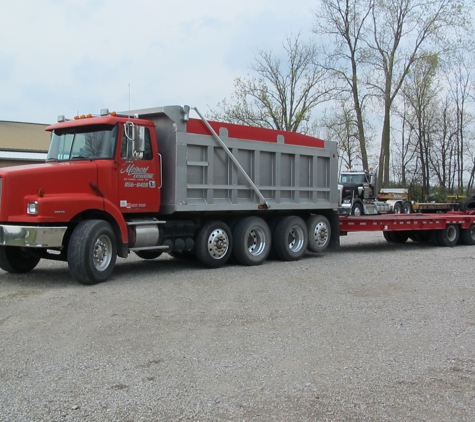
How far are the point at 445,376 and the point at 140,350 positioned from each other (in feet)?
9.52

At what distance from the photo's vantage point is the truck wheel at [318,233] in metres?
13.8

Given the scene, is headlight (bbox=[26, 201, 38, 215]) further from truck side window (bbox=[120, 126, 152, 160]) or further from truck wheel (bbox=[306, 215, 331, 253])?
truck wheel (bbox=[306, 215, 331, 253])

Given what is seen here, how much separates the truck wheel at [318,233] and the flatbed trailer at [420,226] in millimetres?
807

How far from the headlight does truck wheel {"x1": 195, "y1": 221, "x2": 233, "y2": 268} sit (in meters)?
3.47

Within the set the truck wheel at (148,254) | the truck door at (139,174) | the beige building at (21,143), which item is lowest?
the truck wheel at (148,254)

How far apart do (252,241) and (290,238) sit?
1196 millimetres

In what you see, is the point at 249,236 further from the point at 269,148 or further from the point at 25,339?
the point at 25,339

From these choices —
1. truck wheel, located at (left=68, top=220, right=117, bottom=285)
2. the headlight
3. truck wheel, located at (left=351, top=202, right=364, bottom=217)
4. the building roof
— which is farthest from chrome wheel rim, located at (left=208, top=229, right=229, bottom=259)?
the building roof

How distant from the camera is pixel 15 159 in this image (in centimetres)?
3256

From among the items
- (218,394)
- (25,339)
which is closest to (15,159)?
(25,339)

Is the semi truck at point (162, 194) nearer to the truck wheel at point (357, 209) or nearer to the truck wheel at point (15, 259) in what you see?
the truck wheel at point (15, 259)

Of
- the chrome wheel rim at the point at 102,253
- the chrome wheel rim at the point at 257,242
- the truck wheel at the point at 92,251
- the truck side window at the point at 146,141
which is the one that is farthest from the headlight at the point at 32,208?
the chrome wheel rim at the point at 257,242

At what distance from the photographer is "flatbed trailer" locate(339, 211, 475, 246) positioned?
14789 mm

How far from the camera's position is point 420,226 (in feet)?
51.7
